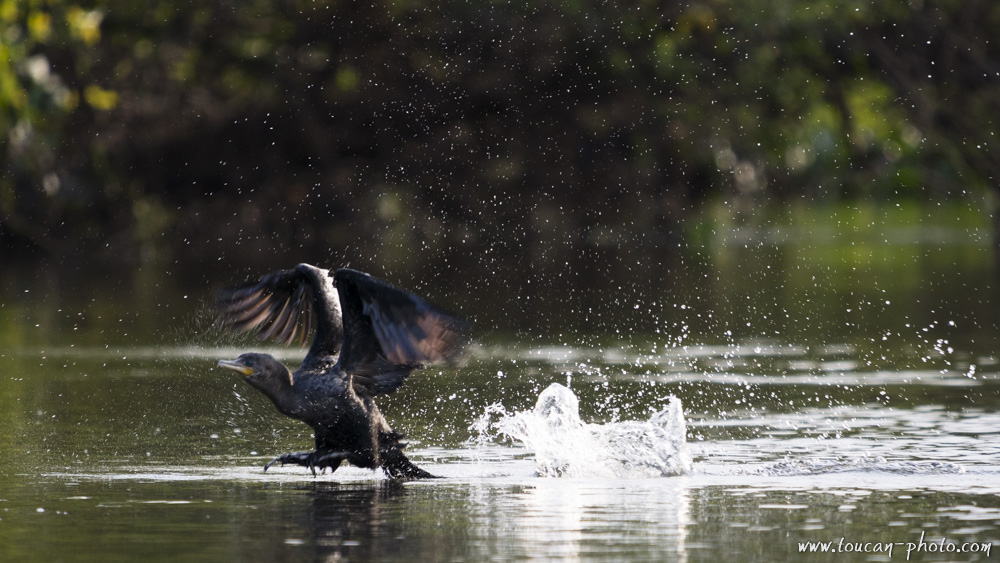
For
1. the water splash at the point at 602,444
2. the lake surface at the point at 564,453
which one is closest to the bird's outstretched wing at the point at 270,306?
the lake surface at the point at 564,453

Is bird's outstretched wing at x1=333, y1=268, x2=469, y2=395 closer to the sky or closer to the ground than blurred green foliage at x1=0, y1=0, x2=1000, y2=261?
closer to the ground

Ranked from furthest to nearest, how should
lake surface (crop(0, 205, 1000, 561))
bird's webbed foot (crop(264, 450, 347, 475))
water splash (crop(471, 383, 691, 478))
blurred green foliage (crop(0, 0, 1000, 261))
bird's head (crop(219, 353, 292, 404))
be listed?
1. blurred green foliage (crop(0, 0, 1000, 261))
2. water splash (crop(471, 383, 691, 478))
3. bird's webbed foot (crop(264, 450, 347, 475))
4. bird's head (crop(219, 353, 292, 404))
5. lake surface (crop(0, 205, 1000, 561))

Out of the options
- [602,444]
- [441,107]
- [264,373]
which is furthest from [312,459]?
[441,107]

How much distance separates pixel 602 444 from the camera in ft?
31.5

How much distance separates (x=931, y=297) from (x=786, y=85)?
14.8 meters

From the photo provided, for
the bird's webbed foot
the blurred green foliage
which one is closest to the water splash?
the bird's webbed foot

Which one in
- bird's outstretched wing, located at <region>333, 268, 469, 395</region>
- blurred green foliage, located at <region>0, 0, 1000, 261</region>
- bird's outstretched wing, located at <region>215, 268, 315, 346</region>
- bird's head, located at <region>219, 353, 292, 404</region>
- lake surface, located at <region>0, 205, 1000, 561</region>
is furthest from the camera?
blurred green foliage, located at <region>0, 0, 1000, 261</region>

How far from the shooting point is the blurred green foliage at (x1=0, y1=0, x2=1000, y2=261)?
112 feet

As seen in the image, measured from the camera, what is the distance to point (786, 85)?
117ft

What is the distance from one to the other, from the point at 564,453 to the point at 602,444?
239 millimetres

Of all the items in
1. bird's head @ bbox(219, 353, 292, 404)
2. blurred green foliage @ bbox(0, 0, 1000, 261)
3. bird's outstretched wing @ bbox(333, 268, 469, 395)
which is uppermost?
blurred green foliage @ bbox(0, 0, 1000, 261)

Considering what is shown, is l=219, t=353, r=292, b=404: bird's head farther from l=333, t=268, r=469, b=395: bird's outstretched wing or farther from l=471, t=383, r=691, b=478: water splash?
l=471, t=383, r=691, b=478: water splash

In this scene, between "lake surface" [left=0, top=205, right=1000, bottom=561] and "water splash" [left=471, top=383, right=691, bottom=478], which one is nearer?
"lake surface" [left=0, top=205, right=1000, bottom=561]

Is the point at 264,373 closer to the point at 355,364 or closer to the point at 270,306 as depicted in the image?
the point at 355,364
